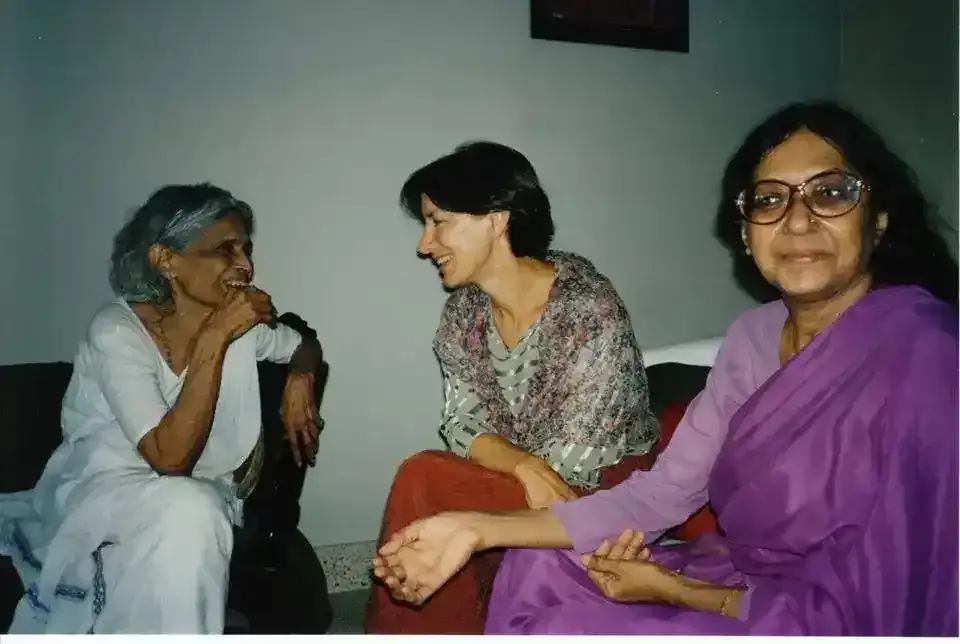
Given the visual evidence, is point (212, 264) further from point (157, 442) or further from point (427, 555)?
point (427, 555)

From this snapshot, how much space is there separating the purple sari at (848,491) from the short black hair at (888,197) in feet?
0.18

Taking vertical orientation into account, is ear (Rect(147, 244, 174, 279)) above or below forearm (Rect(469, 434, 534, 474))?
above

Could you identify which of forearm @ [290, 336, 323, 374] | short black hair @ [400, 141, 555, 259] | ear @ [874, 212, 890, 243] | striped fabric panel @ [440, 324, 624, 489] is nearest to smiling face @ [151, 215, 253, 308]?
forearm @ [290, 336, 323, 374]

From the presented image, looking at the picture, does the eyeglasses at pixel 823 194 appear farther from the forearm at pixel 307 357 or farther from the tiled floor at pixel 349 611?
the tiled floor at pixel 349 611

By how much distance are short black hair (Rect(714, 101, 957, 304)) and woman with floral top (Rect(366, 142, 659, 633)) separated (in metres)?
0.36

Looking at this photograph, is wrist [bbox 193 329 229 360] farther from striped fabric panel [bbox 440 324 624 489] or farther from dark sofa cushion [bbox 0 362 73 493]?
striped fabric panel [bbox 440 324 624 489]

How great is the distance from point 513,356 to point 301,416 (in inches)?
14.9

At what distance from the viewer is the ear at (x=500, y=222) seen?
1209 millimetres

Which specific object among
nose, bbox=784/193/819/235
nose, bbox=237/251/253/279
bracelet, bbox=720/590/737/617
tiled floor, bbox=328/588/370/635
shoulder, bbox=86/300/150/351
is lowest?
tiled floor, bbox=328/588/370/635

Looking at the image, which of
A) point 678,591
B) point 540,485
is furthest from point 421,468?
point 678,591

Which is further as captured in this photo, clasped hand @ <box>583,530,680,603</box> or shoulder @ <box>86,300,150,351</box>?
shoulder @ <box>86,300,150,351</box>

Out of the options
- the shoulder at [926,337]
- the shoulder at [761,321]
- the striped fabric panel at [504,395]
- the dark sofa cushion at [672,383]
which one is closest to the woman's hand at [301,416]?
the striped fabric panel at [504,395]

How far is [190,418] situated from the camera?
1.08 metres

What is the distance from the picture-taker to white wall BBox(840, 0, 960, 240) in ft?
3.51
